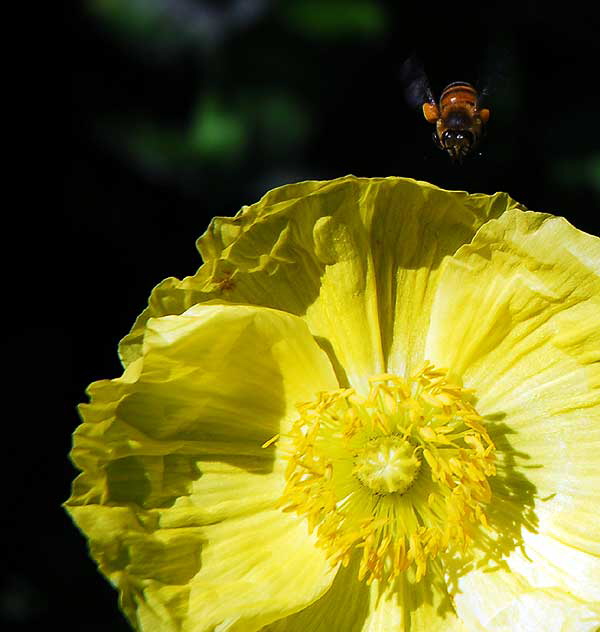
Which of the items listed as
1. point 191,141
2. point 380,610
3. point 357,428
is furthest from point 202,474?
point 191,141

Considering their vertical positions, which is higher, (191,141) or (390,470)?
(191,141)

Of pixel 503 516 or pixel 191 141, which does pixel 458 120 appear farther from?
pixel 191 141

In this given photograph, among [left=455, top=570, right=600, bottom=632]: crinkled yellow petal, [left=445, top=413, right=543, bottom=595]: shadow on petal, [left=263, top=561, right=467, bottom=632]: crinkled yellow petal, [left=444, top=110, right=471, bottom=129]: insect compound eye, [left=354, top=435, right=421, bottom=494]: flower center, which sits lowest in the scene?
[left=455, top=570, right=600, bottom=632]: crinkled yellow petal

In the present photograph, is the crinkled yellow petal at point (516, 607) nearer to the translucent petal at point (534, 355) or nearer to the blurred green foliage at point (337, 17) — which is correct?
the translucent petal at point (534, 355)

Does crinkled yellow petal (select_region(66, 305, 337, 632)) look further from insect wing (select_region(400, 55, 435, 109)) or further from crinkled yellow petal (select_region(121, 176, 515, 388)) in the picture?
insect wing (select_region(400, 55, 435, 109))

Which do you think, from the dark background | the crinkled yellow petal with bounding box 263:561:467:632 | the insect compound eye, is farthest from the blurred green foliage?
the crinkled yellow petal with bounding box 263:561:467:632
